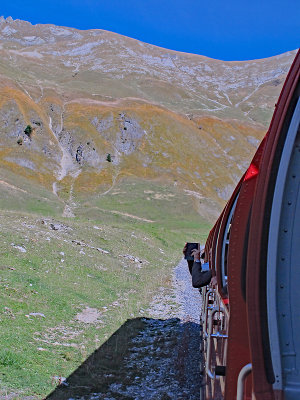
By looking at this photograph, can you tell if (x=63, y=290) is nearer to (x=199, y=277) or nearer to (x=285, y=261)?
(x=199, y=277)

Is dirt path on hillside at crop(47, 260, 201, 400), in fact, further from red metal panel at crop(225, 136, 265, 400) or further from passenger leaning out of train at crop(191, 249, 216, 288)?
red metal panel at crop(225, 136, 265, 400)

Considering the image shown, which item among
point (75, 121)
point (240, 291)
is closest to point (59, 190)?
point (75, 121)

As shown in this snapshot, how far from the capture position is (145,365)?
8914 mm

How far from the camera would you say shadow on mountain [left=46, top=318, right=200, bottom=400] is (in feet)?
24.2

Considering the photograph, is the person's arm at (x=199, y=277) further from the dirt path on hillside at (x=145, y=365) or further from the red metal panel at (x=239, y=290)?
the dirt path on hillside at (x=145, y=365)

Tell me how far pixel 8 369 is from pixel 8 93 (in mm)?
82658

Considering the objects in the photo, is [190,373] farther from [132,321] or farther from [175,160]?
[175,160]

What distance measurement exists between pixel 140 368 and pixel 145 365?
0.76 feet

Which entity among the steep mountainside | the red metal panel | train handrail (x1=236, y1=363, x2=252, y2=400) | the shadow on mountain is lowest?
the shadow on mountain

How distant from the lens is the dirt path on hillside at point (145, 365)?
7407mm

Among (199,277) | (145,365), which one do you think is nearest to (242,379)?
(199,277)

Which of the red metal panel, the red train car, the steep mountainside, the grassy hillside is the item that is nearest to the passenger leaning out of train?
the red metal panel

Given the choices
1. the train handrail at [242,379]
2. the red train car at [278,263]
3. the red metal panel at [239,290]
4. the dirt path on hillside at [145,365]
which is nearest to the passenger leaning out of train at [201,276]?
the red metal panel at [239,290]

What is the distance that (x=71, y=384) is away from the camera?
296 inches
